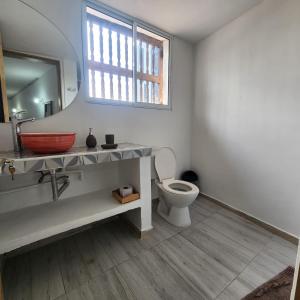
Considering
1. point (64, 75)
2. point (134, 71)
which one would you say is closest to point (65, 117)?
point (64, 75)

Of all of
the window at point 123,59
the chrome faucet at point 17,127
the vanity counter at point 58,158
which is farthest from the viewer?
the window at point 123,59

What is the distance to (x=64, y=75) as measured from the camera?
1515 millimetres

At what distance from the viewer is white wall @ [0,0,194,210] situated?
4.71 feet

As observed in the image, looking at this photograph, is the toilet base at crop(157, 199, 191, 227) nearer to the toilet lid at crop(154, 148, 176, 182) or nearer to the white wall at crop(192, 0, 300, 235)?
the toilet lid at crop(154, 148, 176, 182)

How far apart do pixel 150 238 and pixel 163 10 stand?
2342mm

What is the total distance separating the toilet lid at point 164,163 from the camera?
2.07 meters

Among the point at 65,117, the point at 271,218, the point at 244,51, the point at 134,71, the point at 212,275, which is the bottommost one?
the point at 212,275

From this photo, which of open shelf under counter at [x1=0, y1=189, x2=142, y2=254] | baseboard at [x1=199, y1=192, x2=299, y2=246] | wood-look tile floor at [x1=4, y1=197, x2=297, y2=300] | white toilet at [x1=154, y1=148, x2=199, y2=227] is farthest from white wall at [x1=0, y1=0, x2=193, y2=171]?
wood-look tile floor at [x1=4, y1=197, x2=297, y2=300]

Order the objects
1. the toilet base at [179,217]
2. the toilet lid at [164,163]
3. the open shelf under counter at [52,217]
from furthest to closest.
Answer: the toilet lid at [164,163] → the toilet base at [179,217] → the open shelf under counter at [52,217]

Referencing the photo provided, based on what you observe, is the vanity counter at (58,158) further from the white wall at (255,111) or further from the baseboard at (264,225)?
the baseboard at (264,225)

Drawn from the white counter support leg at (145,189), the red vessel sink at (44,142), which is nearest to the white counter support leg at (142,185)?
the white counter support leg at (145,189)

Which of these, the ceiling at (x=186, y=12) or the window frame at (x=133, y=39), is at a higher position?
the ceiling at (x=186, y=12)

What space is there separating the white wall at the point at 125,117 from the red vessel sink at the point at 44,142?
348 millimetres

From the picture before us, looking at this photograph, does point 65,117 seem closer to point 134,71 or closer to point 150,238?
point 134,71
